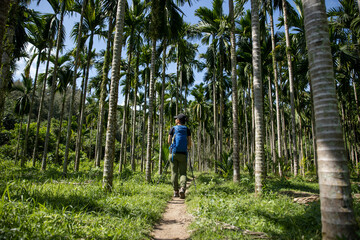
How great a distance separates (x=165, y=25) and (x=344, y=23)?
35.2 feet

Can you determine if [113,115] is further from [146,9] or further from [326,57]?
[146,9]

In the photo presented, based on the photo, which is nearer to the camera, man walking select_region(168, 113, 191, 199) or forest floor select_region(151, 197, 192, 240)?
forest floor select_region(151, 197, 192, 240)

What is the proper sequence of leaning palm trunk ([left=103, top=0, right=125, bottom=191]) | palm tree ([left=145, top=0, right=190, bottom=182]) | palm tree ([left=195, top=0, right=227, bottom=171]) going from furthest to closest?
palm tree ([left=195, top=0, right=227, bottom=171]) → palm tree ([left=145, top=0, right=190, bottom=182]) → leaning palm trunk ([left=103, top=0, right=125, bottom=191])

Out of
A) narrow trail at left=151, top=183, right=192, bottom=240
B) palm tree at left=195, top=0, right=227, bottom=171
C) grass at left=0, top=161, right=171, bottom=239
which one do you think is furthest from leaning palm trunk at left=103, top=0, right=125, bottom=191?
palm tree at left=195, top=0, right=227, bottom=171

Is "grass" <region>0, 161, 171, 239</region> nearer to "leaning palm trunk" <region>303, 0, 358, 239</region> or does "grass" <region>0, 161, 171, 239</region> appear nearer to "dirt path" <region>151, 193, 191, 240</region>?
"dirt path" <region>151, 193, 191, 240</region>

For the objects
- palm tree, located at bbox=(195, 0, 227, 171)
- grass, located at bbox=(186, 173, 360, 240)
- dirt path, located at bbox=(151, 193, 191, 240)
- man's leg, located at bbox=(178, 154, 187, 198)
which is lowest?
dirt path, located at bbox=(151, 193, 191, 240)

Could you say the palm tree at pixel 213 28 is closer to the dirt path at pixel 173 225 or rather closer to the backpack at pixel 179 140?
the backpack at pixel 179 140

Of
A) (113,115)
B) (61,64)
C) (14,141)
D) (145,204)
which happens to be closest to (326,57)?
(145,204)

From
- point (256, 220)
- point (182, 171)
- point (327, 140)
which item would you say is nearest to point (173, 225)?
point (256, 220)

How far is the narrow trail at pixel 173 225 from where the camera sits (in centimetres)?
362

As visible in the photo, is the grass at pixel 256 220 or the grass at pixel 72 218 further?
the grass at pixel 256 220

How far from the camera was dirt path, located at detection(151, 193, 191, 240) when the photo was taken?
11.9ft

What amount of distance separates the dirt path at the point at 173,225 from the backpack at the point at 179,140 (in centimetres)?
159

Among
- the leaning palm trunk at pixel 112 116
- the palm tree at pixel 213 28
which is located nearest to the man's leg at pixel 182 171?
the leaning palm trunk at pixel 112 116
